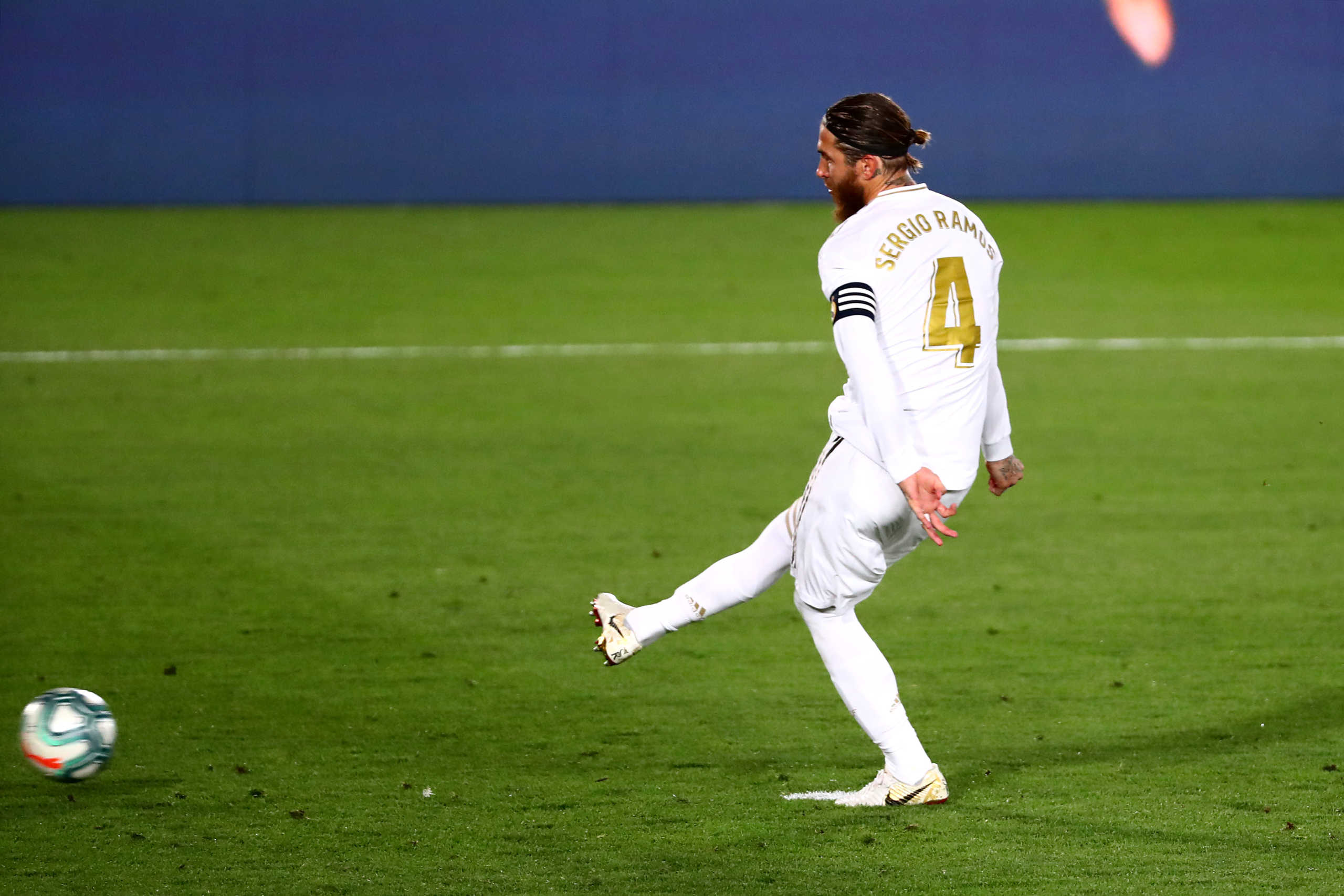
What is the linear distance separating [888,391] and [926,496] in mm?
253

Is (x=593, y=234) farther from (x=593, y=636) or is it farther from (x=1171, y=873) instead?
(x=1171, y=873)

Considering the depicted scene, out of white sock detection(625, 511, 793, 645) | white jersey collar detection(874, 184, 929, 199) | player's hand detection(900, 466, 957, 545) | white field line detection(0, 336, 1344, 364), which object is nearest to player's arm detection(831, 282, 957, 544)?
player's hand detection(900, 466, 957, 545)

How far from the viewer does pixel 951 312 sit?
4004 millimetres

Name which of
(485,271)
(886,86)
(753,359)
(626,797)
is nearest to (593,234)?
(485,271)

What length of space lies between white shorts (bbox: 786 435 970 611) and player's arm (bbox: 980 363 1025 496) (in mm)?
223

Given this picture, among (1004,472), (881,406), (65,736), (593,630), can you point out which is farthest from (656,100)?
(881,406)

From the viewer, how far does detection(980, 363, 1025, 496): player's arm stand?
167 inches

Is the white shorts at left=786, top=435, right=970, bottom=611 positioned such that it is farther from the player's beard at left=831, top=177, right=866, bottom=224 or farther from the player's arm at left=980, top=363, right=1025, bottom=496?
the player's beard at left=831, top=177, right=866, bottom=224

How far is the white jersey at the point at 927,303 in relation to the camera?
3.93m

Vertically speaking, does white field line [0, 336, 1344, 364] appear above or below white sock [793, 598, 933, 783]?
below

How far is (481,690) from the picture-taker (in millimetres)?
5355

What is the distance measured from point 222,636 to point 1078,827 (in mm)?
3127

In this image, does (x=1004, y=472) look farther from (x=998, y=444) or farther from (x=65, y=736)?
(x=65, y=736)

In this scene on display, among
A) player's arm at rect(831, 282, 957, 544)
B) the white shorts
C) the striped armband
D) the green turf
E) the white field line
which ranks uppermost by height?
the striped armband
